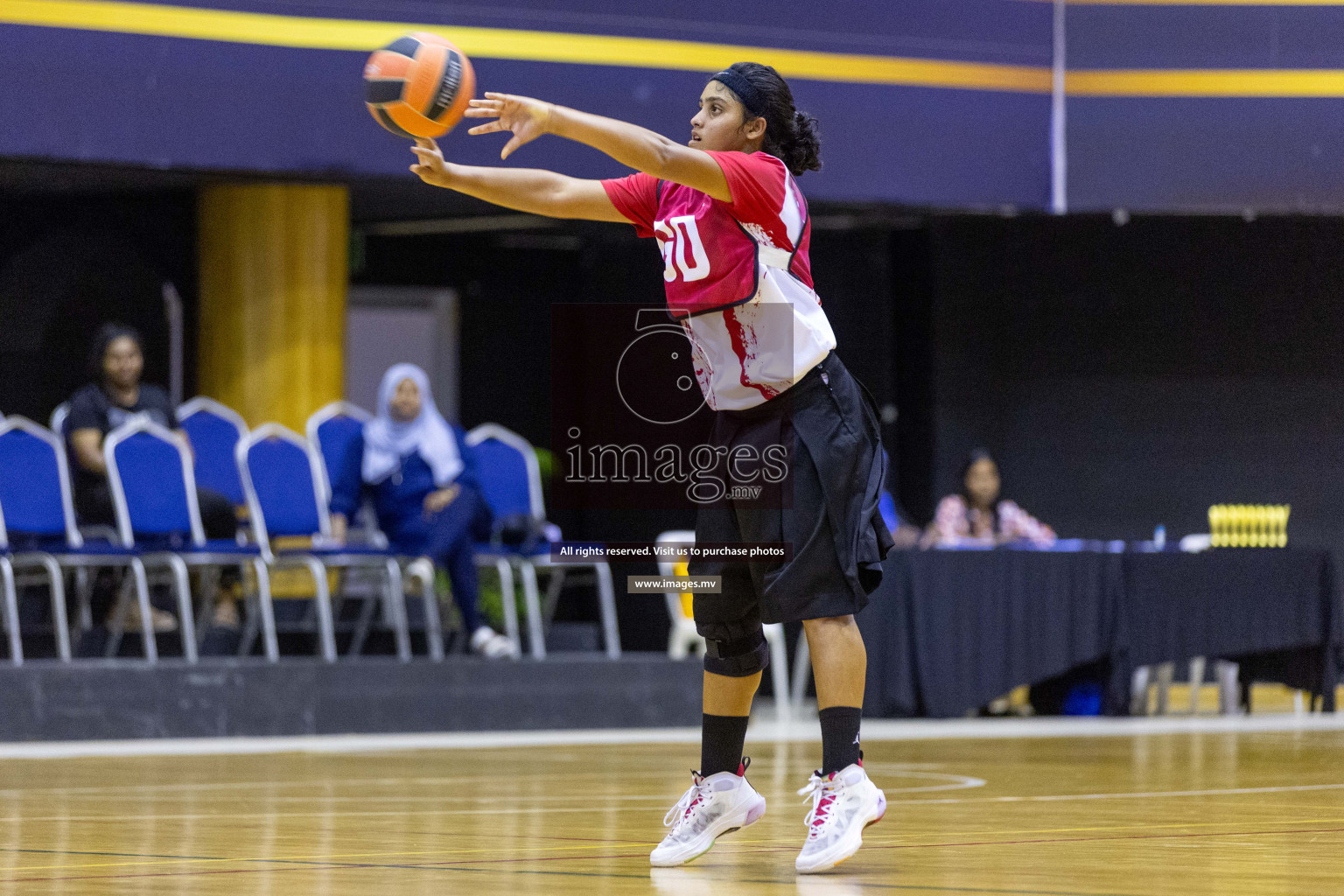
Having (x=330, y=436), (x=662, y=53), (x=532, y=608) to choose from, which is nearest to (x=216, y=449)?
(x=330, y=436)

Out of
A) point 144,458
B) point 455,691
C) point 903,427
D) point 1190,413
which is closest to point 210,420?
point 144,458

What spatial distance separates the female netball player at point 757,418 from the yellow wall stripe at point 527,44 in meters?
6.52

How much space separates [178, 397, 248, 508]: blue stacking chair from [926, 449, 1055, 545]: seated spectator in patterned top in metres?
3.39

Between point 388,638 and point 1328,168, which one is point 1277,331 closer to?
point 1328,168

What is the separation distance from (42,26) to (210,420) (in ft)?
7.18

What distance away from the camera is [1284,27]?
36.3 feet

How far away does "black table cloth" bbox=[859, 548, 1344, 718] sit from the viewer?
8750mm

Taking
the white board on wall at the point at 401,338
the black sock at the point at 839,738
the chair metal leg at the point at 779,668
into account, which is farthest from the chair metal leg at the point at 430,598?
the white board on wall at the point at 401,338

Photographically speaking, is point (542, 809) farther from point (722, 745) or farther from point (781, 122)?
point (781, 122)

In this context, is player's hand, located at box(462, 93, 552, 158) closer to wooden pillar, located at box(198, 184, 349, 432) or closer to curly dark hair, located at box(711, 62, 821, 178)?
curly dark hair, located at box(711, 62, 821, 178)

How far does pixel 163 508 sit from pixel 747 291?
493 cm

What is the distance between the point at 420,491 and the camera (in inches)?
332

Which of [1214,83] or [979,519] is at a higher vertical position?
[1214,83]

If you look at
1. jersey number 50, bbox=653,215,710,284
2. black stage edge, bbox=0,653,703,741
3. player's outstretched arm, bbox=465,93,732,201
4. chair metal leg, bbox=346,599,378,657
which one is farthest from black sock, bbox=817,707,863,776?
chair metal leg, bbox=346,599,378,657
